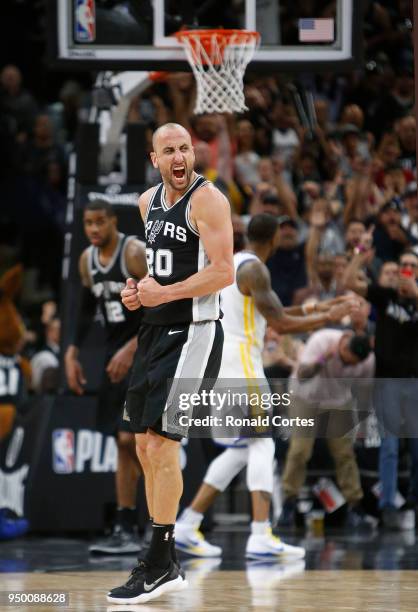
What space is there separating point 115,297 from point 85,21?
6.64 ft

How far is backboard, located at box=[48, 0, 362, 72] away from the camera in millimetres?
8961

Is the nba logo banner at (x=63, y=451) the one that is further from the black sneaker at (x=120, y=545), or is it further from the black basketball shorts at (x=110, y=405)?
the black sneaker at (x=120, y=545)

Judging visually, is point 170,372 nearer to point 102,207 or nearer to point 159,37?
point 102,207

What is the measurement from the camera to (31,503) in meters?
10.1

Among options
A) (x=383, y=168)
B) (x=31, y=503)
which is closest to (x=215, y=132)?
(x=383, y=168)

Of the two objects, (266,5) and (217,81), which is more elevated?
(266,5)

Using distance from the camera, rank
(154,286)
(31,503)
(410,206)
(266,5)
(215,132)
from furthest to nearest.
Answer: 1. (215,132)
2. (410,206)
3. (31,503)
4. (266,5)
5. (154,286)

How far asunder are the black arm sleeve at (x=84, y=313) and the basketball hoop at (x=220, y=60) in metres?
1.61

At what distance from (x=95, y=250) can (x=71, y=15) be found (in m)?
1.72

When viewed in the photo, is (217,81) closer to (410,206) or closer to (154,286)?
(154,286)

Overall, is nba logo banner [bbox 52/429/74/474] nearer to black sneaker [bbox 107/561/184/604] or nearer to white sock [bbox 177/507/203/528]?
white sock [bbox 177/507/203/528]

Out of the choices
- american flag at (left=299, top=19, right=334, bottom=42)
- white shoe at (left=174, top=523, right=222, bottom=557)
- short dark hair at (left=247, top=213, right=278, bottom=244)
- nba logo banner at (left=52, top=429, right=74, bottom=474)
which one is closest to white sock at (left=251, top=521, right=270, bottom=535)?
white shoe at (left=174, top=523, right=222, bottom=557)

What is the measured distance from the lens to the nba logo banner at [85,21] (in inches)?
357

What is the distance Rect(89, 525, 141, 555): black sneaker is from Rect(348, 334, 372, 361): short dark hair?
2.72 metres
